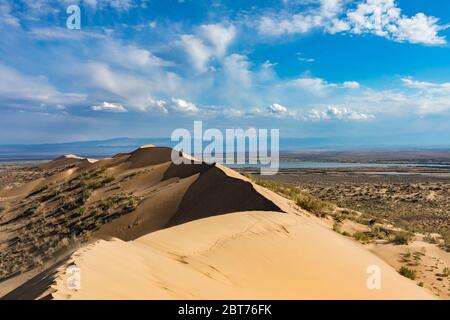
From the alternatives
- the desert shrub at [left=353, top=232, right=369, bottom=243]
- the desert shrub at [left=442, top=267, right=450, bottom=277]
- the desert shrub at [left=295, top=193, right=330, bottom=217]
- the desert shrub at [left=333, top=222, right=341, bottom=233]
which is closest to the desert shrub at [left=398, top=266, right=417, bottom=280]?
the desert shrub at [left=442, top=267, right=450, bottom=277]

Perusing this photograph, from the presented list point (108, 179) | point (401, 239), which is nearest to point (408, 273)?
point (401, 239)

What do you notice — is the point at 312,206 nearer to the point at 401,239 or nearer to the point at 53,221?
the point at 401,239

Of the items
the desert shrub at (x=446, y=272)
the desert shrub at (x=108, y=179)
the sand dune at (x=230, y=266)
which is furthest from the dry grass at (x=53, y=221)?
the desert shrub at (x=446, y=272)

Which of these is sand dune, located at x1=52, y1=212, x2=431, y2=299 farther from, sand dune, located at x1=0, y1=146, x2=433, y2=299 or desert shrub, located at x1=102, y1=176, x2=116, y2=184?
desert shrub, located at x1=102, y1=176, x2=116, y2=184
